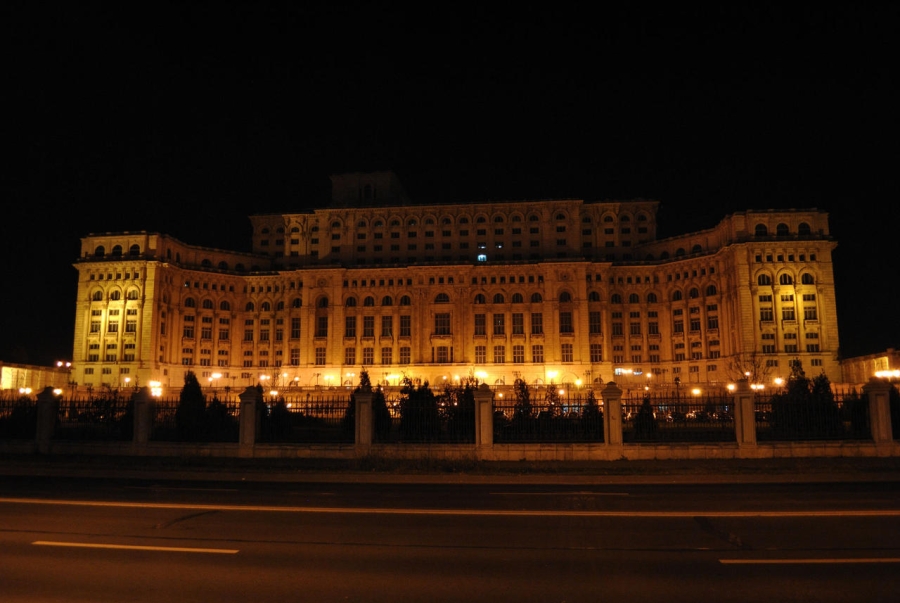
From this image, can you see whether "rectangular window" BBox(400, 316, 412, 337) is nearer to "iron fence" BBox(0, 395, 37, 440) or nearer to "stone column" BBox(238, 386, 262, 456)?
"iron fence" BBox(0, 395, 37, 440)

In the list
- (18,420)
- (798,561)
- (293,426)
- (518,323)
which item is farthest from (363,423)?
(518,323)

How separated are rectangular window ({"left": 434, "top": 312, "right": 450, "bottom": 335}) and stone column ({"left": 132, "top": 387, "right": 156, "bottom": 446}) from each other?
279ft

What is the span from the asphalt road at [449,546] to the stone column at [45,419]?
40.4 feet

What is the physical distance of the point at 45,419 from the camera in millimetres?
28328

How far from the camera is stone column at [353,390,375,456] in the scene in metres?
25.6

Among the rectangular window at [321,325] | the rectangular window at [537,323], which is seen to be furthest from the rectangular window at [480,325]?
the rectangular window at [321,325]

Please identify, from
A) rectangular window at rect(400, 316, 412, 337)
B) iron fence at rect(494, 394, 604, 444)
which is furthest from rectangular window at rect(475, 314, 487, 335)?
iron fence at rect(494, 394, 604, 444)

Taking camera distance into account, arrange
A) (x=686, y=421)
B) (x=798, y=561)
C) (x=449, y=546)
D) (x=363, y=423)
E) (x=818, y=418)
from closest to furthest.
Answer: (x=798, y=561) → (x=449, y=546) → (x=363, y=423) → (x=818, y=418) → (x=686, y=421)

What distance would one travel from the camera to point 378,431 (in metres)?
27.6

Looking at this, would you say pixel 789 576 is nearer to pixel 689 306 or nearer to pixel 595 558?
pixel 595 558

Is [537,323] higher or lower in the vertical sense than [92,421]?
higher

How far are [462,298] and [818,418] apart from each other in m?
87.1

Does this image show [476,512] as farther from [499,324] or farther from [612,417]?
[499,324]

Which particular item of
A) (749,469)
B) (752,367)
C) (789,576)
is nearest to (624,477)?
(749,469)
